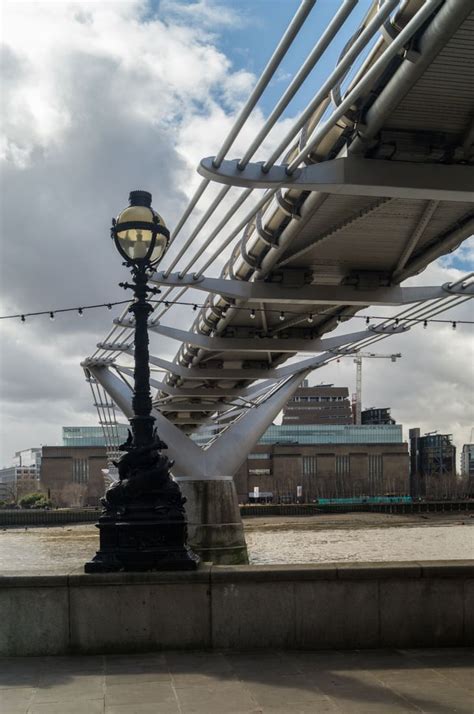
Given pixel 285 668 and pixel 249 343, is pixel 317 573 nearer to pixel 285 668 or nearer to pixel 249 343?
pixel 285 668

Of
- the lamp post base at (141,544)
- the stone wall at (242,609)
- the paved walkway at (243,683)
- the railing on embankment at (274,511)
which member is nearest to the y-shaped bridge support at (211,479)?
the lamp post base at (141,544)

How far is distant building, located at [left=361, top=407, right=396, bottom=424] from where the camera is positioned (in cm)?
16662

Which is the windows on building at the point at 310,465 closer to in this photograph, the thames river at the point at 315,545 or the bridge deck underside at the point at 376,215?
the thames river at the point at 315,545

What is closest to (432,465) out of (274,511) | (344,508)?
(344,508)

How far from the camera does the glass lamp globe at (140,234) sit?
8141 millimetres

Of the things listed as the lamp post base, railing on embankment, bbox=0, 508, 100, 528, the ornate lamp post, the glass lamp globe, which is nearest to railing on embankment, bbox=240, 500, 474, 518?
railing on embankment, bbox=0, 508, 100, 528

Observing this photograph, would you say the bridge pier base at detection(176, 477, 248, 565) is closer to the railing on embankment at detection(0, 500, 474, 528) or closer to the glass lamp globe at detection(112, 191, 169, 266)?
the glass lamp globe at detection(112, 191, 169, 266)

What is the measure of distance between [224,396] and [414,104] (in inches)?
1174

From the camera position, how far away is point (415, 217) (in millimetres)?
17812

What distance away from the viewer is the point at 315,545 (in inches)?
1928

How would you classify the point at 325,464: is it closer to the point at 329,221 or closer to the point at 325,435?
the point at 325,435

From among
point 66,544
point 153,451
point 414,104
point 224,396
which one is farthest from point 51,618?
point 66,544

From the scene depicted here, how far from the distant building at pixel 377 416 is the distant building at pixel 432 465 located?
19.5 feet

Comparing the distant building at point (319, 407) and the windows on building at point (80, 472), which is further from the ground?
the distant building at point (319, 407)
